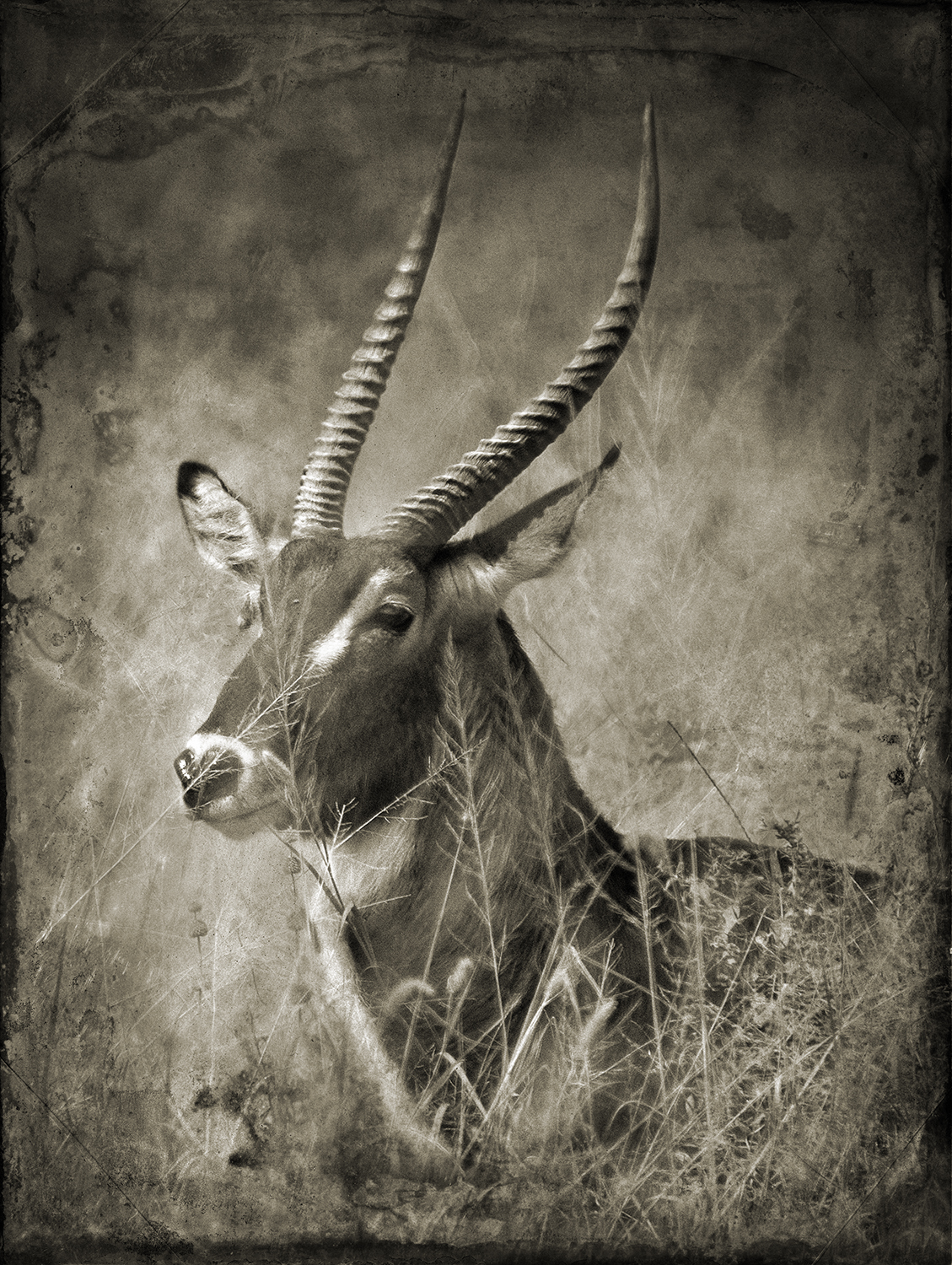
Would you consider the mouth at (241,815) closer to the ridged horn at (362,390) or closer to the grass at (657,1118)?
the grass at (657,1118)

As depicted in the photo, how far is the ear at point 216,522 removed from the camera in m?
2.61

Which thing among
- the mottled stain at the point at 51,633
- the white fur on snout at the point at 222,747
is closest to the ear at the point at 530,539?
the white fur on snout at the point at 222,747

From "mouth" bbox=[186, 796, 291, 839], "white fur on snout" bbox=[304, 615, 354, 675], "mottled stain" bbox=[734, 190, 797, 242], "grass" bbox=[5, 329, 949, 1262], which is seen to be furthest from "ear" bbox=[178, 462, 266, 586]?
"mottled stain" bbox=[734, 190, 797, 242]

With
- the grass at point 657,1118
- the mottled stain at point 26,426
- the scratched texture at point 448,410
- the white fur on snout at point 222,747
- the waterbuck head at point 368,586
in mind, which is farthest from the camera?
the mottled stain at point 26,426

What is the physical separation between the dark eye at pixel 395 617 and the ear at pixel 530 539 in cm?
22

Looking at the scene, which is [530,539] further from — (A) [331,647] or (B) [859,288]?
(B) [859,288]

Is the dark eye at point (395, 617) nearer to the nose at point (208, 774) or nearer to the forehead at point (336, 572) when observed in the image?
the forehead at point (336, 572)

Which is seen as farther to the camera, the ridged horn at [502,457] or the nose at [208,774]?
the ridged horn at [502,457]

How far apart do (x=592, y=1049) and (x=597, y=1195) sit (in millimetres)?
398

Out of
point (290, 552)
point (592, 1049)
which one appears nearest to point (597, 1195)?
point (592, 1049)

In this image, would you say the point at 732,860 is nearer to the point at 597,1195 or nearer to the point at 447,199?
the point at 597,1195

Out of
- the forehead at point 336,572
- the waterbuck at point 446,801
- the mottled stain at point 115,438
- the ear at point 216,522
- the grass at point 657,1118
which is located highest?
the mottled stain at point 115,438

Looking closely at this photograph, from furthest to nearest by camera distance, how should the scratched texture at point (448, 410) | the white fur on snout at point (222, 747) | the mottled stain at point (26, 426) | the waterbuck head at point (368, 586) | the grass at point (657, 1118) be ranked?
the mottled stain at point (26, 426)
the scratched texture at point (448, 410)
the grass at point (657, 1118)
the waterbuck head at point (368, 586)
the white fur on snout at point (222, 747)

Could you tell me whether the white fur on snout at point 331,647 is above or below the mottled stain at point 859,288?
below
